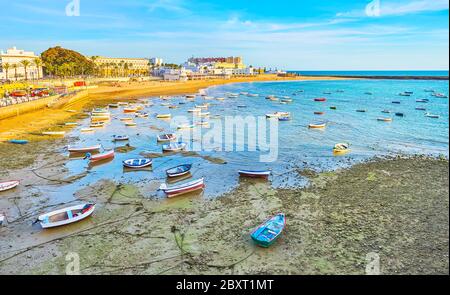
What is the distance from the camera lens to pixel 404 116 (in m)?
A: 54.1

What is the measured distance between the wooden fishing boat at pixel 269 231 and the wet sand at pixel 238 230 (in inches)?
13.1

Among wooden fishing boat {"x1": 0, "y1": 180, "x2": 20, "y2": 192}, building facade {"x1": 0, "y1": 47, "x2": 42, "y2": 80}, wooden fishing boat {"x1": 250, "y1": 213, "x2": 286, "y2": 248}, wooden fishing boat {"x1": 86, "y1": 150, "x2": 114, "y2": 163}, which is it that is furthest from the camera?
building facade {"x1": 0, "y1": 47, "x2": 42, "y2": 80}

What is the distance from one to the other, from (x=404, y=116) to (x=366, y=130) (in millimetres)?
16555

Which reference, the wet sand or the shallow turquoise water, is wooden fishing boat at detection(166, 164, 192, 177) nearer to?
the shallow turquoise water

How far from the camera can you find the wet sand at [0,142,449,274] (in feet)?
42.7

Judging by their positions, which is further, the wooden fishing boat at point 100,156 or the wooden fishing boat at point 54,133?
the wooden fishing boat at point 54,133

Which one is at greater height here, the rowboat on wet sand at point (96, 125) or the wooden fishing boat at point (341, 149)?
the rowboat on wet sand at point (96, 125)

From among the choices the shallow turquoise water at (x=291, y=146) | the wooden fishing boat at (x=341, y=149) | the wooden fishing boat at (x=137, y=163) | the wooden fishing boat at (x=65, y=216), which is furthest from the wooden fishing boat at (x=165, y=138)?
the wooden fishing boat at (x=65, y=216)

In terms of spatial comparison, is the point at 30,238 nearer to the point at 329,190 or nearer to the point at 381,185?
the point at 329,190

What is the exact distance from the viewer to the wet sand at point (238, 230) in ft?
42.7

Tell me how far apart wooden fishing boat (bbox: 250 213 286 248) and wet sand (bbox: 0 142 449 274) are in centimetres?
33

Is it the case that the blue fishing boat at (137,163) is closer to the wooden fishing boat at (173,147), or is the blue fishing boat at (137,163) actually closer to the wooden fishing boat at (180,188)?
the wooden fishing boat at (173,147)

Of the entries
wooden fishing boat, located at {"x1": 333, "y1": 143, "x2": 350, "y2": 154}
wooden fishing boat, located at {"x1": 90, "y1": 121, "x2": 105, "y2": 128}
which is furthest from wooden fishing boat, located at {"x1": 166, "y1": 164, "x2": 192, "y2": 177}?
wooden fishing boat, located at {"x1": 90, "y1": 121, "x2": 105, "y2": 128}

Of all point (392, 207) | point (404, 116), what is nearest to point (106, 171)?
point (392, 207)
